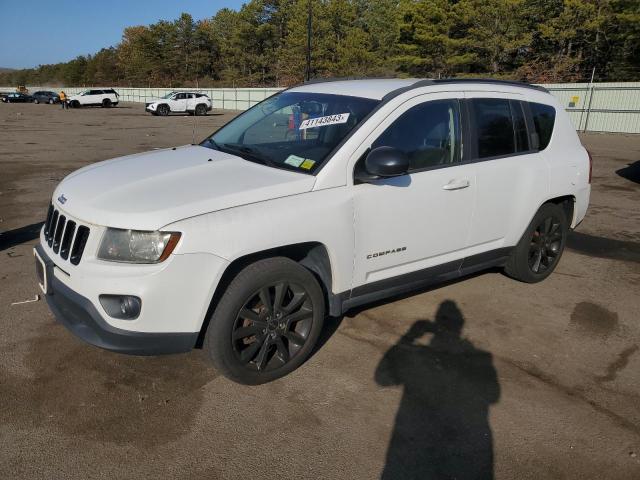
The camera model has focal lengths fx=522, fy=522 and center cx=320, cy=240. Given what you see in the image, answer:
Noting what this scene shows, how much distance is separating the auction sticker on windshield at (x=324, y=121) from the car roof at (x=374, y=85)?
10.3 inches

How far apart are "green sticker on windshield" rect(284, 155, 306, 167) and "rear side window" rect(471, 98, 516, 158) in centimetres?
152

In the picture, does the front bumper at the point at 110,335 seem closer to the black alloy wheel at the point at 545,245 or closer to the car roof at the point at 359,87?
the car roof at the point at 359,87

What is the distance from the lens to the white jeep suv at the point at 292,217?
9.16 ft

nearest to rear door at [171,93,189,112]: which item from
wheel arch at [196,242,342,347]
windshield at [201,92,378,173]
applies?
windshield at [201,92,378,173]

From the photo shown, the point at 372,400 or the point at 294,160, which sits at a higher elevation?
the point at 294,160

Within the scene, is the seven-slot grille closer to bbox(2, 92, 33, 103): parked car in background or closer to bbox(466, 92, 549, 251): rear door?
bbox(466, 92, 549, 251): rear door

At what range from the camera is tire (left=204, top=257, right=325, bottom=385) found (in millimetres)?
2975

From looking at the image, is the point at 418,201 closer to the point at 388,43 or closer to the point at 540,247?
the point at 540,247

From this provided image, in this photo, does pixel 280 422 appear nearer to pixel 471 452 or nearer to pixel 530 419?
pixel 471 452

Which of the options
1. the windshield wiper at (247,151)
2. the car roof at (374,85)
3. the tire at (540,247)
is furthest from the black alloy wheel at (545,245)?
the windshield wiper at (247,151)

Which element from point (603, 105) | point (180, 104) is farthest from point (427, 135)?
point (180, 104)

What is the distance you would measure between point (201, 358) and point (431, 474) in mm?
1737

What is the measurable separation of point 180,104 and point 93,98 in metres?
13.9

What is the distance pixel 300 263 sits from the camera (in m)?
3.34
